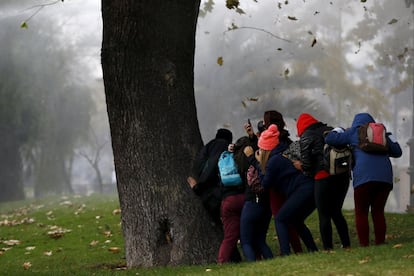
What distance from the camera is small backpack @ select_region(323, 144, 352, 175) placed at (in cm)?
927

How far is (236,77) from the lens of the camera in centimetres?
5847

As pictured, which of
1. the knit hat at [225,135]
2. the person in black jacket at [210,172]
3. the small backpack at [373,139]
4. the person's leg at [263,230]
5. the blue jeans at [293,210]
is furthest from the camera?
the knit hat at [225,135]

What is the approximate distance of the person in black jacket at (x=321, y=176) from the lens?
9406 millimetres

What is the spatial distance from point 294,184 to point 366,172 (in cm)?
91

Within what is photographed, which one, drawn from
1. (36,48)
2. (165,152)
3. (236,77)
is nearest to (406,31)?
(236,77)

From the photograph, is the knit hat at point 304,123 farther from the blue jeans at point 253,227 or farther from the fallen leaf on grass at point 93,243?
the fallen leaf on grass at point 93,243

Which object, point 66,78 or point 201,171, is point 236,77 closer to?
point 66,78

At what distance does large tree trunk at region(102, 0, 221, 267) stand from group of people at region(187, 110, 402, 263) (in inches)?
28.0

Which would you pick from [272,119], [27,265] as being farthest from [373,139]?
[27,265]

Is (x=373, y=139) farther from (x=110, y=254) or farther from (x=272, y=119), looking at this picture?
(x=110, y=254)

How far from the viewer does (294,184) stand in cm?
970

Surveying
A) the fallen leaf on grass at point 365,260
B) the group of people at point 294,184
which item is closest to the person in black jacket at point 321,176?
the group of people at point 294,184

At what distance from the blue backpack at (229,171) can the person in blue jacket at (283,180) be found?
0.22 meters

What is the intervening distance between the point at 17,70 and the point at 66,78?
7.62 metres
